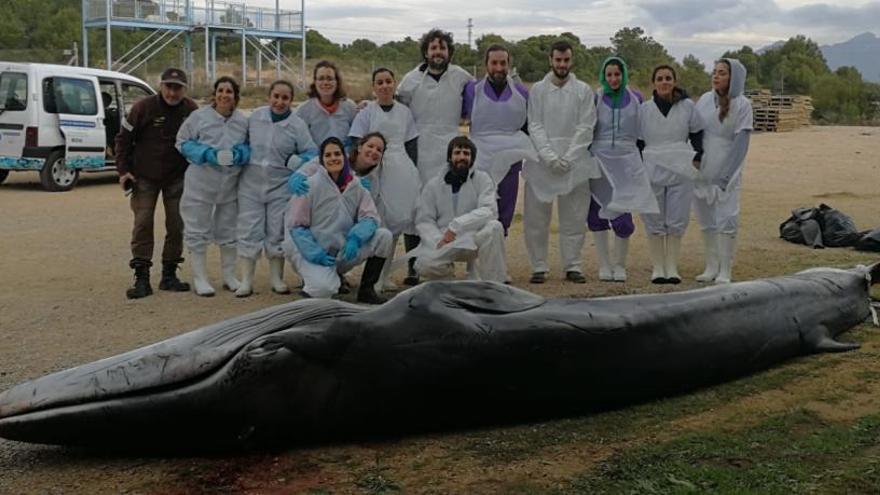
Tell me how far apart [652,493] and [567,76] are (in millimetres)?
5883

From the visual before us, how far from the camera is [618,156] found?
9.42m

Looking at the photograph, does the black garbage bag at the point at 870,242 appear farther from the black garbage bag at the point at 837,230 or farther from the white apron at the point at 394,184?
the white apron at the point at 394,184

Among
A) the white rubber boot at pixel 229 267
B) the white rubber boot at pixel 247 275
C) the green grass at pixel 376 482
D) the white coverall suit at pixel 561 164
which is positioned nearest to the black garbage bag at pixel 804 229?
the white coverall suit at pixel 561 164

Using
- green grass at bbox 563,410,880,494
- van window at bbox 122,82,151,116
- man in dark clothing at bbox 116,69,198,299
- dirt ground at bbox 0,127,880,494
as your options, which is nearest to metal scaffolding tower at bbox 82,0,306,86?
van window at bbox 122,82,151,116

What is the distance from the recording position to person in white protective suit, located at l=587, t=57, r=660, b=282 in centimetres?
931

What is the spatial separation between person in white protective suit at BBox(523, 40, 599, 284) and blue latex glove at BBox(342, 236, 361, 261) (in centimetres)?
214

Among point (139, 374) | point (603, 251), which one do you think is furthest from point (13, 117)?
point (139, 374)

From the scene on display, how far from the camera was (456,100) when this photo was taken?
30.5ft

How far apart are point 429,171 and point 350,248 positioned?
1532 millimetres

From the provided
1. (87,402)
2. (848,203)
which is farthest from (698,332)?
(848,203)

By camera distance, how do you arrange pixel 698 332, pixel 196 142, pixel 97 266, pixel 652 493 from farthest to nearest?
pixel 97 266
pixel 196 142
pixel 698 332
pixel 652 493

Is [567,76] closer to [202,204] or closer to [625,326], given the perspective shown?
[202,204]

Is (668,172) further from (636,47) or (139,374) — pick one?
(636,47)

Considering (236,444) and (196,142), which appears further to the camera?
(196,142)
